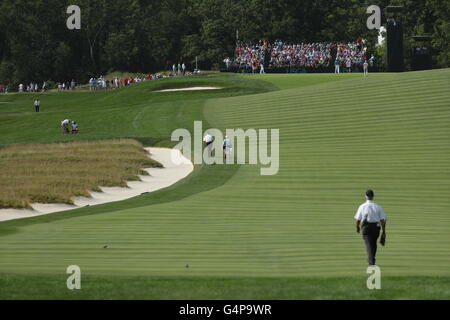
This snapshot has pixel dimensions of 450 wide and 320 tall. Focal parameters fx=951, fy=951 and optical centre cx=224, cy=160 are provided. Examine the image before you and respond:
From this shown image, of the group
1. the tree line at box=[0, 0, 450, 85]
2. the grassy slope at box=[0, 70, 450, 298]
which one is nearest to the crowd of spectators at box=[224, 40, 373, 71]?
the tree line at box=[0, 0, 450, 85]

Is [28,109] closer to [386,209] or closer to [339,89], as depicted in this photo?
[339,89]

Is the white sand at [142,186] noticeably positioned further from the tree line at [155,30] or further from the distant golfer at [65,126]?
the tree line at [155,30]

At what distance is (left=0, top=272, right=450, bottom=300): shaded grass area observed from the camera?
Result: 613 inches

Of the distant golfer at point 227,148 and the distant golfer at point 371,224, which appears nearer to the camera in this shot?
the distant golfer at point 371,224

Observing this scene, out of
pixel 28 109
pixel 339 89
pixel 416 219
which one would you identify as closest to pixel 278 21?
pixel 28 109

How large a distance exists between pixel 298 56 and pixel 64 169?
46934 mm

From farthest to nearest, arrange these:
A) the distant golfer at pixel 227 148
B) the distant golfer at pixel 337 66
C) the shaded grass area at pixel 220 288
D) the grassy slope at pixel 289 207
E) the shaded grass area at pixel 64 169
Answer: the distant golfer at pixel 337 66 → the distant golfer at pixel 227 148 → the shaded grass area at pixel 64 169 → the grassy slope at pixel 289 207 → the shaded grass area at pixel 220 288

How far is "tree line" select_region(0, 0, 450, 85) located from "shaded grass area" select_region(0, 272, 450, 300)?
8529cm

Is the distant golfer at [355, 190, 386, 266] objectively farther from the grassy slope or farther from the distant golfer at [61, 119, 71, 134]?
the distant golfer at [61, 119, 71, 134]

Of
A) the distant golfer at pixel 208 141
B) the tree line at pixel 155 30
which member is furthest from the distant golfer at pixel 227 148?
the tree line at pixel 155 30

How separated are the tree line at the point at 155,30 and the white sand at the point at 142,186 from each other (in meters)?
55.7

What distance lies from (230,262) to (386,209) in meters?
11.8

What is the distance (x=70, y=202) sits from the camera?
33281 mm

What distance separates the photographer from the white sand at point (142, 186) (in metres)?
31.4
